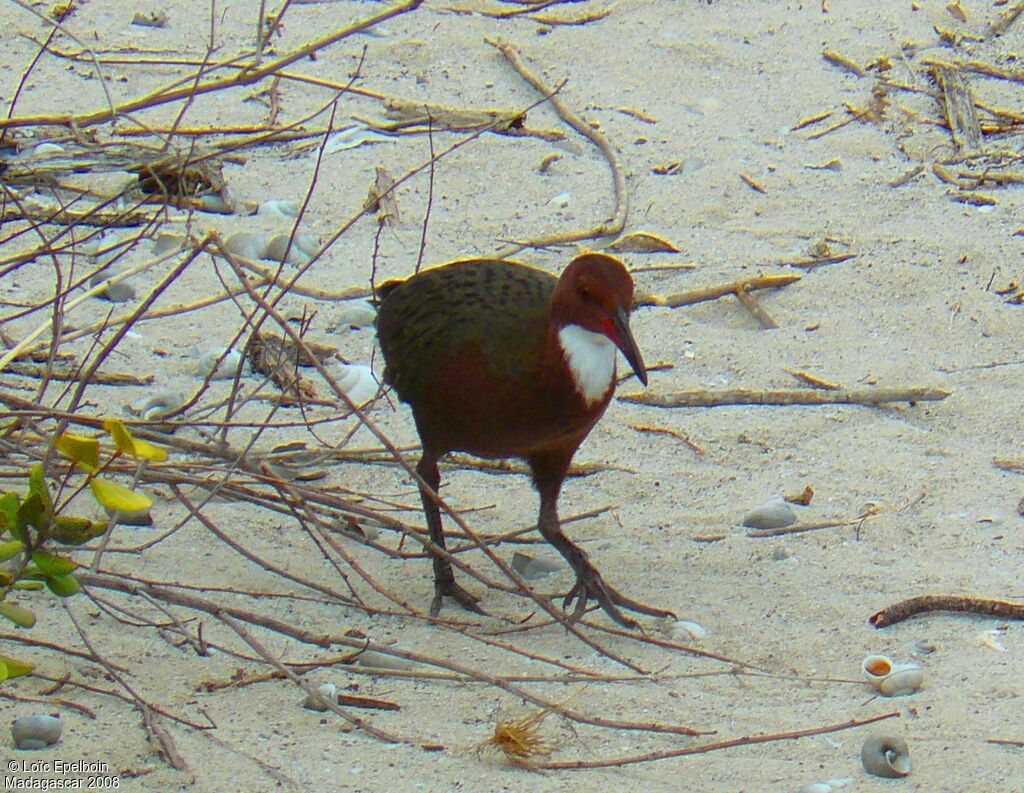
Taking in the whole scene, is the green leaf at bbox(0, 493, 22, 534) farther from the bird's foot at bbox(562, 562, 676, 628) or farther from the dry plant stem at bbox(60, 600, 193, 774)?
the bird's foot at bbox(562, 562, 676, 628)

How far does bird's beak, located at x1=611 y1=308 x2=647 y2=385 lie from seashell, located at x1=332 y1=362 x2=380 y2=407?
1522 mm

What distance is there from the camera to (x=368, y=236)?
663 centimetres

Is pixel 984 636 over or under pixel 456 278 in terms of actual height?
under

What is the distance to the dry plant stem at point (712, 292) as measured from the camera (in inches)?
240

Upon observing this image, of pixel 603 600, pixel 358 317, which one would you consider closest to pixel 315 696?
pixel 603 600

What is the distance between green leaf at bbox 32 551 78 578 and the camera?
2.81 m

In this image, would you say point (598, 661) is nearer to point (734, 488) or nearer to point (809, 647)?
point (809, 647)

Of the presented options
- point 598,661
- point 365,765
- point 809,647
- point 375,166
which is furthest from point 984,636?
point 375,166

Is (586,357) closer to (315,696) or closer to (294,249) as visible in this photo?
(315,696)

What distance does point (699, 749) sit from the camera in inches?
133

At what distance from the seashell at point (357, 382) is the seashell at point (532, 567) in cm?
103

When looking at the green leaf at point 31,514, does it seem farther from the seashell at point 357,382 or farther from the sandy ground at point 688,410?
the seashell at point 357,382

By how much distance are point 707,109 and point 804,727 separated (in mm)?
4561

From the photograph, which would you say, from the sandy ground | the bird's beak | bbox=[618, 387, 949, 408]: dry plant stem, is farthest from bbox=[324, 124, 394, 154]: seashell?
the bird's beak
